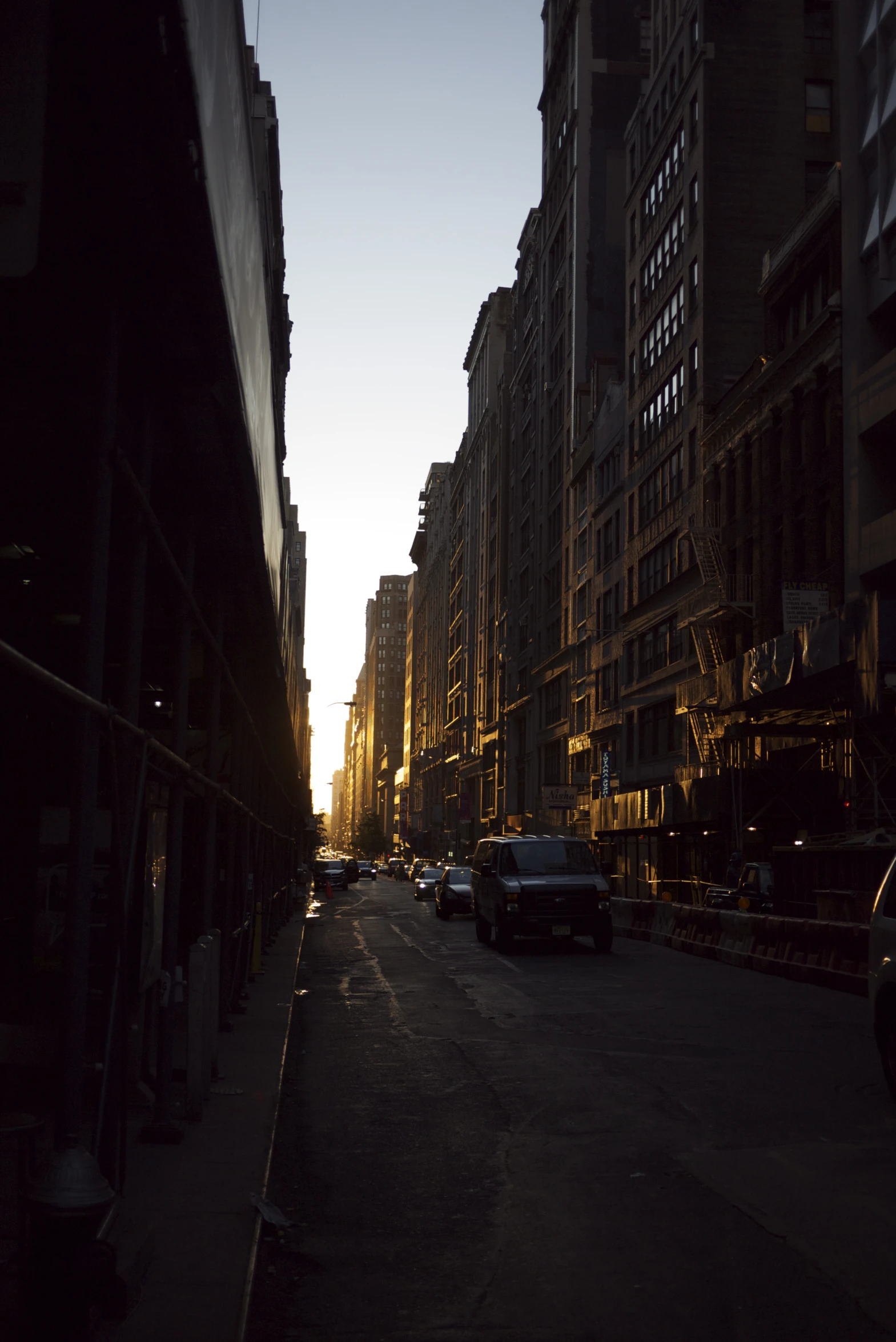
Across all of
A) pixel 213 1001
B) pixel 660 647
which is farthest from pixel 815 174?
pixel 213 1001

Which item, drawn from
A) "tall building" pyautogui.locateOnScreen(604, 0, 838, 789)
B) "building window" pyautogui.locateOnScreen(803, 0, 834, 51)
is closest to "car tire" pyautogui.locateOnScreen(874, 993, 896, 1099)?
"tall building" pyautogui.locateOnScreen(604, 0, 838, 789)

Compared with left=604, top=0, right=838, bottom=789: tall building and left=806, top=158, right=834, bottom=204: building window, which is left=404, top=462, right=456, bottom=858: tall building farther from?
left=806, top=158, right=834, bottom=204: building window

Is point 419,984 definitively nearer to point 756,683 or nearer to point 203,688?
point 203,688

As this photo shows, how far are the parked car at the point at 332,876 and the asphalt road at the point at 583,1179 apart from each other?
6089 centimetres

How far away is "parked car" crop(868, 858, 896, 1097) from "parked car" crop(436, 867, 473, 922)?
30896mm

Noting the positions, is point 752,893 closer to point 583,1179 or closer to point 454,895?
point 454,895

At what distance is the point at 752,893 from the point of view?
34.0 metres

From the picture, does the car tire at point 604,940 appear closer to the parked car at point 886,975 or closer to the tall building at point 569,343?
the parked car at point 886,975

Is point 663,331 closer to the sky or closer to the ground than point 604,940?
closer to the sky

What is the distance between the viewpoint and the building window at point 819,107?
55.4 metres

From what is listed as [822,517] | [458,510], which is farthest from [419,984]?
[458,510]

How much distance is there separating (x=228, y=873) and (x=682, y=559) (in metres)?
41.8

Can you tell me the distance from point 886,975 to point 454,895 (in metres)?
32.0

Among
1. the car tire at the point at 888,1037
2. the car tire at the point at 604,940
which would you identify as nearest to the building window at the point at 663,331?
the car tire at the point at 604,940
